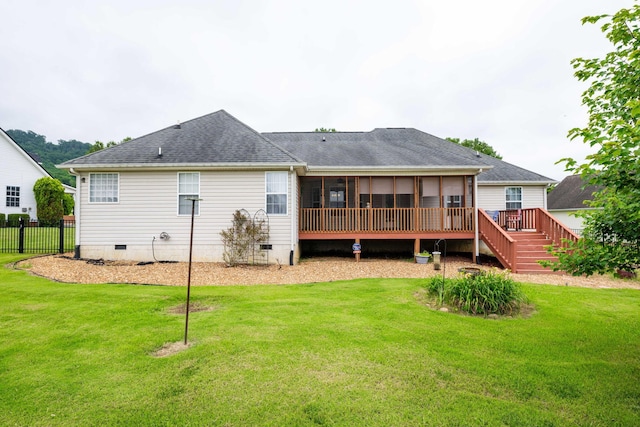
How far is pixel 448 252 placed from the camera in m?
13.2

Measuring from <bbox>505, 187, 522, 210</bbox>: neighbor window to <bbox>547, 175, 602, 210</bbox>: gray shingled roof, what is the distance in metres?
13.4

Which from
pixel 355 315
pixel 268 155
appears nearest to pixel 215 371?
pixel 355 315

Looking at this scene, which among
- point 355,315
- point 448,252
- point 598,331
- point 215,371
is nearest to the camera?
point 215,371

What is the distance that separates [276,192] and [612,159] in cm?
902

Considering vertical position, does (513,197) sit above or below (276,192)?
above

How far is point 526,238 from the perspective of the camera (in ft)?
34.9

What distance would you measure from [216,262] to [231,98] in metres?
24.3

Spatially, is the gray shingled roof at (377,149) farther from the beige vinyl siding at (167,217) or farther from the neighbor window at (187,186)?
the neighbor window at (187,186)

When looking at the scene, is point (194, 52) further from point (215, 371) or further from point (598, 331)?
point (598, 331)

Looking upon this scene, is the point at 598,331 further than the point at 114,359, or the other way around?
the point at 598,331

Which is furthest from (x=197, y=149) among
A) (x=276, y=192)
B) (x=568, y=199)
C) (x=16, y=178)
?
(x=568, y=199)

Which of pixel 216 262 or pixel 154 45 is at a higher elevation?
pixel 154 45

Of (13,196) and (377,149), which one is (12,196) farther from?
(377,149)

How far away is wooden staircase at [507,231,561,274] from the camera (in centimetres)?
A: 923
